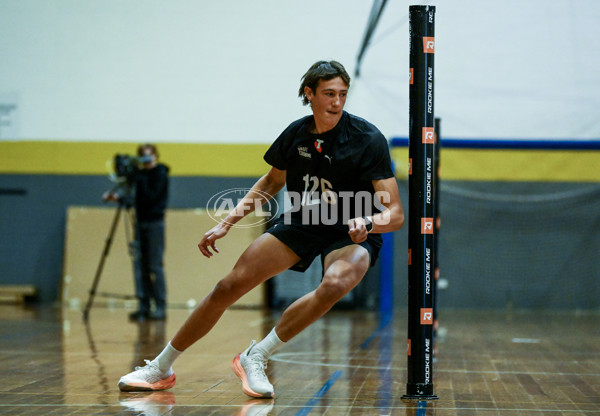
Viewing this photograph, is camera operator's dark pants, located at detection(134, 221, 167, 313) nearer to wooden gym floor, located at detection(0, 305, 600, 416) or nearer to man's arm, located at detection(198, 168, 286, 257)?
wooden gym floor, located at detection(0, 305, 600, 416)

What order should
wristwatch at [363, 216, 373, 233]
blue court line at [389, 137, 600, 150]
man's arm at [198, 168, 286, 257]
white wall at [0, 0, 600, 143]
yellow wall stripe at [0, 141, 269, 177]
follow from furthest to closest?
yellow wall stripe at [0, 141, 269, 177]
blue court line at [389, 137, 600, 150]
white wall at [0, 0, 600, 143]
man's arm at [198, 168, 286, 257]
wristwatch at [363, 216, 373, 233]

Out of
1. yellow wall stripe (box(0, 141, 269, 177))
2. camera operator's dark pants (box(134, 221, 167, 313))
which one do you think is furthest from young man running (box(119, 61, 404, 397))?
yellow wall stripe (box(0, 141, 269, 177))

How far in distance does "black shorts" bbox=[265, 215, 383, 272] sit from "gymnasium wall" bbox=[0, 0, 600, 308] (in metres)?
6.73

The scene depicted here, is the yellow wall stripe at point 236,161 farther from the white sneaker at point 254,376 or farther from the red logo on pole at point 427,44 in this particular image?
the white sneaker at point 254,376

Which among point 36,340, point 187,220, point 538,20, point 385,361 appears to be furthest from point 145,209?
point 538,20

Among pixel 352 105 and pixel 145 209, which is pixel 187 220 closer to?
pixel 145 209

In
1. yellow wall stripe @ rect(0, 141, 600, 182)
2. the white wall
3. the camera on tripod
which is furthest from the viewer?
yellow wall stripe @ rect(0, 141, 600, 182)

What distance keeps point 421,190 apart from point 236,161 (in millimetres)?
7557

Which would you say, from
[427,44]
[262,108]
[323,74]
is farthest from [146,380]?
[262,108]

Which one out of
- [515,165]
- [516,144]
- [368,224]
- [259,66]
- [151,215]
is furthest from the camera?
[515,165]

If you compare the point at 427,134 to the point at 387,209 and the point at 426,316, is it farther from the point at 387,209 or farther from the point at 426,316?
the point at 426,316

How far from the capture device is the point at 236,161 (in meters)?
11.8

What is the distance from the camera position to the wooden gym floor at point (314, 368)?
4.09 m

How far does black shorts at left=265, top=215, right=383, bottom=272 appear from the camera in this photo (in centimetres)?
425
